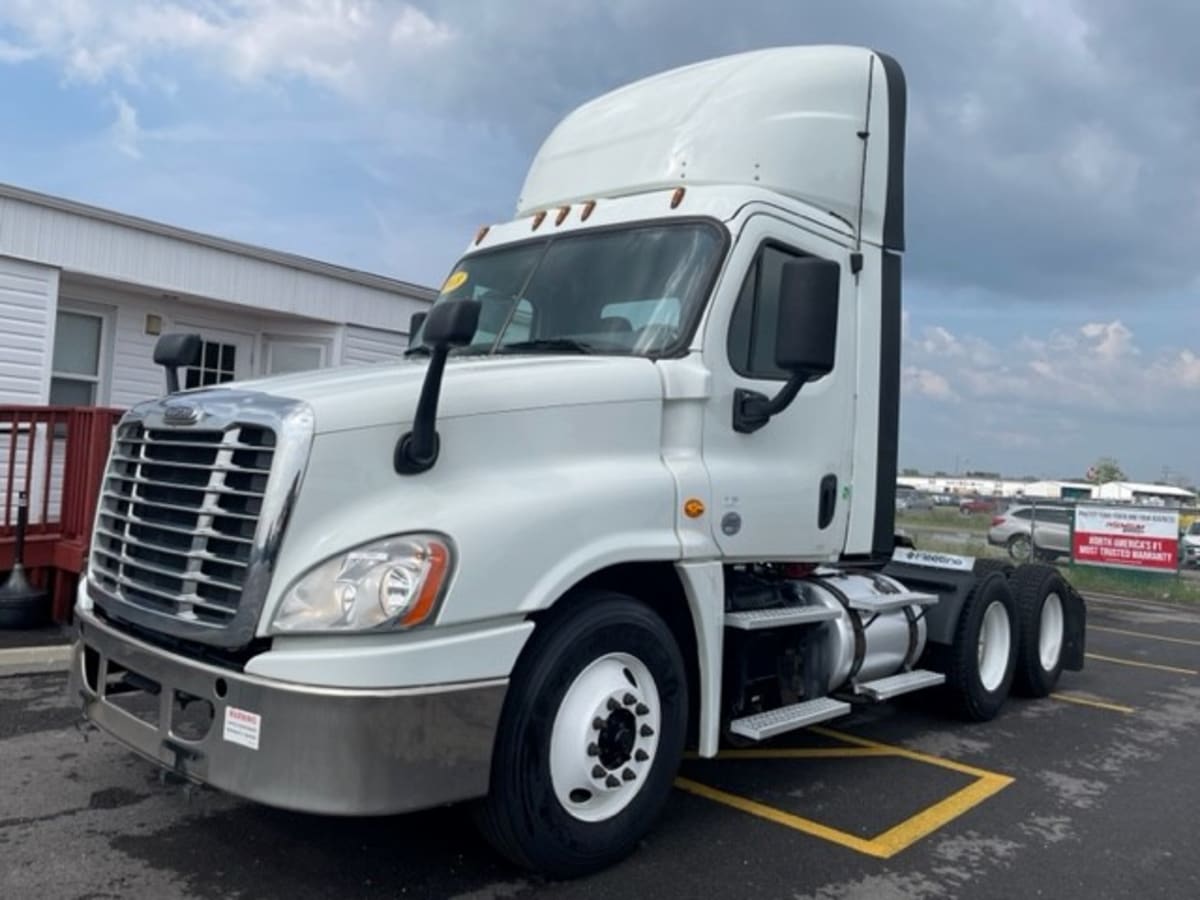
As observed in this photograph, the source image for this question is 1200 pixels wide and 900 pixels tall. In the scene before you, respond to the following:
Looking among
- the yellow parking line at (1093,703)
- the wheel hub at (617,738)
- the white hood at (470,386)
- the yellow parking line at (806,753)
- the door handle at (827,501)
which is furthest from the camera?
the yellow parking line at (1093,703)

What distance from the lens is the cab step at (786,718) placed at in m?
4.52

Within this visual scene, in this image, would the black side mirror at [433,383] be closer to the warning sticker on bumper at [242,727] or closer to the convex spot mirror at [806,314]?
the warning sticker on bumper at [242,727]

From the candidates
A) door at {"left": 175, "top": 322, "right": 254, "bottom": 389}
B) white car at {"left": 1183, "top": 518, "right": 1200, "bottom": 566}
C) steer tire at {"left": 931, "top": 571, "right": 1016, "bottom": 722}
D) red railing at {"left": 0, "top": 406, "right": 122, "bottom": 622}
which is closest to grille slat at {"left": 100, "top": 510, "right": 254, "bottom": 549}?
red railing at {"left": 0, "top": 406, "right": 122, "bottom": 622}

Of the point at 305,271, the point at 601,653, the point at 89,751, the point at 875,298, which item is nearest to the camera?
the point at 601,653

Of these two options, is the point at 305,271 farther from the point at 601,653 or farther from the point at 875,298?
the point at 601,653

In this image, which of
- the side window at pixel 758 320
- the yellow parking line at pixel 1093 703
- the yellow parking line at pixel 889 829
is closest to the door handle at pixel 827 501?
the side window at pixel 758 320

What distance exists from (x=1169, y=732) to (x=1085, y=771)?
159 centimetres

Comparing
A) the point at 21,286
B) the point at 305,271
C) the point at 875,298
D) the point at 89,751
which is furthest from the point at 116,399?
the point at 875,298

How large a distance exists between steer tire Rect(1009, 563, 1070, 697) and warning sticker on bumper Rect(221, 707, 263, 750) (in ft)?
18.7

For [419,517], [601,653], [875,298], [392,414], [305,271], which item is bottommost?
[601,653]

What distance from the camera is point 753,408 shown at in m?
4.52

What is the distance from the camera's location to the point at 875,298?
5.61 meters

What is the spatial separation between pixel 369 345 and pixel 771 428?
8.77 m

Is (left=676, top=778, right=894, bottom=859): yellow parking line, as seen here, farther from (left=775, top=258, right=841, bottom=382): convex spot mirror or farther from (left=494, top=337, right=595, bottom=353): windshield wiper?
(left=494, top=337, right=595, bottom=353): windshield wiper
